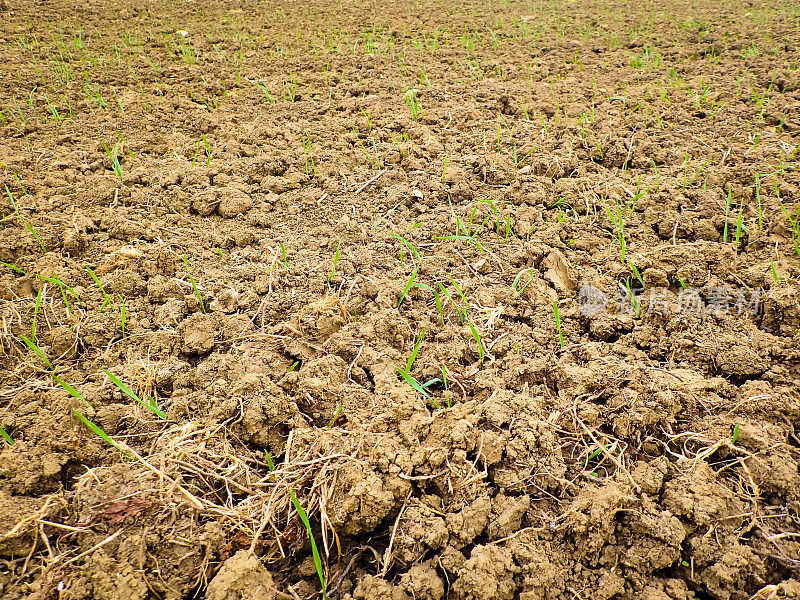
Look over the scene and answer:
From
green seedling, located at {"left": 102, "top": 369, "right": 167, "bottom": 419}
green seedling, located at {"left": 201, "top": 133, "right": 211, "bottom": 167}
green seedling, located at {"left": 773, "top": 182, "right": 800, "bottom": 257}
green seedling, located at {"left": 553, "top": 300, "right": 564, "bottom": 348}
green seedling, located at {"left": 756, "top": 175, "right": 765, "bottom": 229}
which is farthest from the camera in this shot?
green seedling, located at {"left": 201, "top": 133, "right": 211, "bottom": 167}

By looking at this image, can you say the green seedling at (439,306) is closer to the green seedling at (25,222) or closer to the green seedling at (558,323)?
the green seedling at (558,323)

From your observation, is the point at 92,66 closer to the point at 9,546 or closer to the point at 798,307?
the point at 9,546

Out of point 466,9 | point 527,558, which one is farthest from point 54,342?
point 466,9

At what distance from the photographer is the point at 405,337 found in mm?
1837

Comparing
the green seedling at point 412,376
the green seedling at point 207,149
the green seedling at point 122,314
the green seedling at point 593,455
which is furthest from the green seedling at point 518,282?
the green seedling at point 207,149

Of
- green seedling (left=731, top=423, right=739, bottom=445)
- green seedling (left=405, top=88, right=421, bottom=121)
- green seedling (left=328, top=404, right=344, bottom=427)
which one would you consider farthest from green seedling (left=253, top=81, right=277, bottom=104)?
green seedling (left=731, top=423, right=739, bottom=445)

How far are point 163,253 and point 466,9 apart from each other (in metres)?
5.04

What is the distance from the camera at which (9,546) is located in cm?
125

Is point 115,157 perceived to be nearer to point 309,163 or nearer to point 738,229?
point 309,163

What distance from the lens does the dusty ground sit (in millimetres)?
1270

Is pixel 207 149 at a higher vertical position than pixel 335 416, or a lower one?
higher

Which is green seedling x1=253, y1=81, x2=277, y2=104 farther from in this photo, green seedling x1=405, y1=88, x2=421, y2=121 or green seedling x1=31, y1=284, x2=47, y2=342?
green seedling x1=31, y1=284, x2=47, y2=342

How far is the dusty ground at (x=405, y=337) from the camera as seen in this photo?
1270 millimetres

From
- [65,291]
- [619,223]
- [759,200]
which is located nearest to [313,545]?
[65,291]
